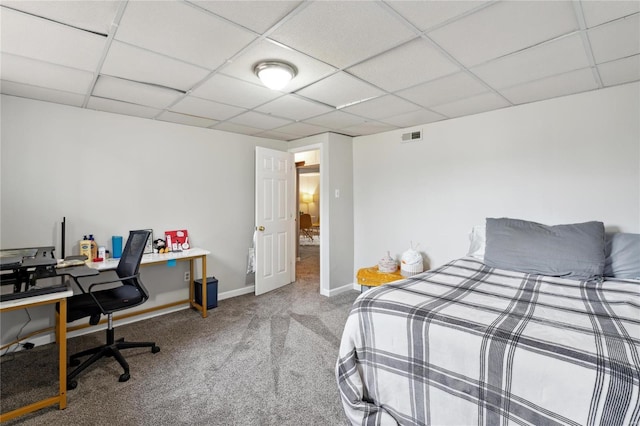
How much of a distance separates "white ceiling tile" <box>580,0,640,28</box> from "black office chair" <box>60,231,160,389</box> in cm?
329

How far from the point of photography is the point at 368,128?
388 centimetres

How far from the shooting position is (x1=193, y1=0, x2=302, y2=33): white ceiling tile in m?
1.43

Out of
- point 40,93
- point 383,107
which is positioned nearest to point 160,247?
point 40,93

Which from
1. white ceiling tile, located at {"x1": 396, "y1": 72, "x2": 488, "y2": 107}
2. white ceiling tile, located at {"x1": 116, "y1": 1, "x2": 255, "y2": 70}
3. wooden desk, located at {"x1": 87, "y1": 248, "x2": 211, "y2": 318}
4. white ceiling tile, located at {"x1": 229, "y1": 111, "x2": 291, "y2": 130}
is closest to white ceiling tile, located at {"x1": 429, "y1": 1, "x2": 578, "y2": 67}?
white ceiling tile, located at {"x1": 396, "y1": 72, "x2": 488, "y2": 107}

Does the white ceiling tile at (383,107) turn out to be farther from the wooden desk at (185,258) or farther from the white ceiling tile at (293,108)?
the wooden desk at (185,258)

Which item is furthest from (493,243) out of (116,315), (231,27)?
(116,315)

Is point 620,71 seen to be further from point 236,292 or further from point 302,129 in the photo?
point 236,292

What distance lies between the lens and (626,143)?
8.10 ft

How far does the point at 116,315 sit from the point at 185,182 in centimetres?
168

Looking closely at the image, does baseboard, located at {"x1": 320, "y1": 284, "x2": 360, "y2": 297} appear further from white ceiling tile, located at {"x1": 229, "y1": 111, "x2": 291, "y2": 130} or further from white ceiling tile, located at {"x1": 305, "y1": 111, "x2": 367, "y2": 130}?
white ceiling tile, located at {"x1": 229, "y1": 111, "x2": 291, "y2": 130}

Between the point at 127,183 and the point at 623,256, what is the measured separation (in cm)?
467

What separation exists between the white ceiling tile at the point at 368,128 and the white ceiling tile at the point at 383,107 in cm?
36

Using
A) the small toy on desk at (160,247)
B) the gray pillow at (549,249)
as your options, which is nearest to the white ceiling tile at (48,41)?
the small toy on desk at (160,247)

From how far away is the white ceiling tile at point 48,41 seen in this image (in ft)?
5.22
